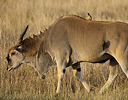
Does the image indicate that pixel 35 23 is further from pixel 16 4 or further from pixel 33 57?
pixel 33 57

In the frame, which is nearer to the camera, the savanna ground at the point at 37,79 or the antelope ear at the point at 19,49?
the savanna ground at the point at 37,79

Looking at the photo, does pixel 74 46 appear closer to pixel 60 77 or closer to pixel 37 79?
pixel 60 77

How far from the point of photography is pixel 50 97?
267 inches

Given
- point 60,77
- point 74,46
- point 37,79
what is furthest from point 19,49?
point 74,46

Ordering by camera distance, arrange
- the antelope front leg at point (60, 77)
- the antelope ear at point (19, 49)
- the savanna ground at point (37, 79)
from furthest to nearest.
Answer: the antelope ear at point (19, 49), the antelope front leg at point (60, 77), the savanna ground at point (37, 79)

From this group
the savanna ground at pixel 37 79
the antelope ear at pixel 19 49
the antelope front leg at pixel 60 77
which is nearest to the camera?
the savanna ground at pixel 37 79

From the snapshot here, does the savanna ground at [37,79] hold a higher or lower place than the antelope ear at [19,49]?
lower

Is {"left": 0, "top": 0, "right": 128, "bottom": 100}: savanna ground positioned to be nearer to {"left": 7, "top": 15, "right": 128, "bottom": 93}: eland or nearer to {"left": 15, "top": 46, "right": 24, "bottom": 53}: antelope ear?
{"left": 7, "top": 15, "right": 128, "bottom": 93}: eland

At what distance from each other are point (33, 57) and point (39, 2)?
9.00 meters

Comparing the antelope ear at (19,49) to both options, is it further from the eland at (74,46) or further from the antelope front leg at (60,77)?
the antelope front leg at (60,77)

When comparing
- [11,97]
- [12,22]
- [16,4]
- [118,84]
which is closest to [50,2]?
[16,4]

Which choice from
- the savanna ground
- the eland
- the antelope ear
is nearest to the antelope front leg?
the eland

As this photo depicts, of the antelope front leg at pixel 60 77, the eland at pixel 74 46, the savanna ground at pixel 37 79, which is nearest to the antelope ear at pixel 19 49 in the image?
the eland at pixel 74 46

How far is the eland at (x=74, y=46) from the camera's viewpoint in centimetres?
660
